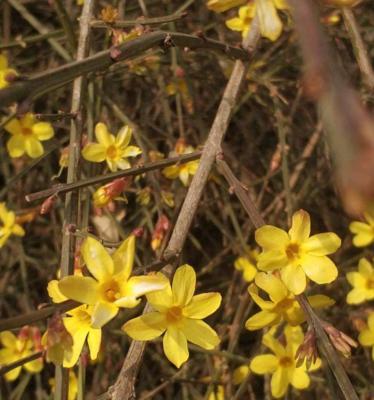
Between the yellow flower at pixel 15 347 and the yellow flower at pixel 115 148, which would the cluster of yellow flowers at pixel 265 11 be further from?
the yellow flower at pixel 15 347

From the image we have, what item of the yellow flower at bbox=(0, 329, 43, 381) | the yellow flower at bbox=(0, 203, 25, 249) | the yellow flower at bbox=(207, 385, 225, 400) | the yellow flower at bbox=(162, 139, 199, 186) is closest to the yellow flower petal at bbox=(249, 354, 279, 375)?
the yellow flower at bbox=(207, 385, 225, 400)

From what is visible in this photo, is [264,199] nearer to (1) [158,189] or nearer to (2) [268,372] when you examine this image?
(1) [158,189]

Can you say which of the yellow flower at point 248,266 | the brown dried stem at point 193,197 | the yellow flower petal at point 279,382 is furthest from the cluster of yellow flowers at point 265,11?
the yellow flower petal at point 279,382

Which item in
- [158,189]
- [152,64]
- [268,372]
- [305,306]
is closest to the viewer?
[305,306]

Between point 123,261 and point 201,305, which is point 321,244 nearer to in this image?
point 201,305

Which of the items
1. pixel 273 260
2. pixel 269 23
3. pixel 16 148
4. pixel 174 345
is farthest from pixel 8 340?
pixel 269 23

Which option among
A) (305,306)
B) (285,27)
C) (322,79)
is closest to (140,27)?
(305,306)
